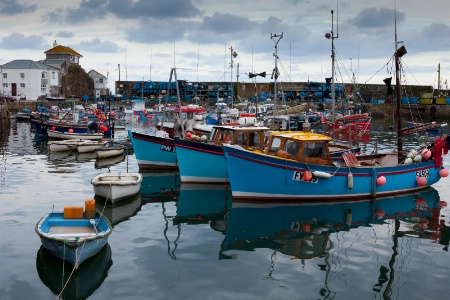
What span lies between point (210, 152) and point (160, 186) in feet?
11.2

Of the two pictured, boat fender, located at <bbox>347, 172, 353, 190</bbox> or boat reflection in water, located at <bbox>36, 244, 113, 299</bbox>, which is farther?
boat fender, located at <bbox>347, 172, 353, 190</bbox>

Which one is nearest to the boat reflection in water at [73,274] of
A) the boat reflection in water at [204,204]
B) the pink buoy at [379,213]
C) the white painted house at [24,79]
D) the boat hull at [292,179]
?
the boat reflection in water at [204,204]

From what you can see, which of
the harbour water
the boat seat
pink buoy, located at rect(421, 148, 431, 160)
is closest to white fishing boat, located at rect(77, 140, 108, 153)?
the harbour water

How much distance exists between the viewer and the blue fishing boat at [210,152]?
885 inches

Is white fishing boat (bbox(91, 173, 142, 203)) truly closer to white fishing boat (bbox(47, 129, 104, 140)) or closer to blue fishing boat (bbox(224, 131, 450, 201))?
blue fishing boat (bbox(224, 131, 450, 201))

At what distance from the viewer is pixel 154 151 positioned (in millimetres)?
27672

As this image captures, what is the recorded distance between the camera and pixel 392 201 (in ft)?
68.2

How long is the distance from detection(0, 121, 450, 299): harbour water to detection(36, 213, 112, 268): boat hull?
13.7 inches

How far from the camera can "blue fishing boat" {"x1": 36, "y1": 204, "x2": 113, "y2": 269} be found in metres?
11.9

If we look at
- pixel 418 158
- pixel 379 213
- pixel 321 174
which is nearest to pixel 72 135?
pixel 321 174

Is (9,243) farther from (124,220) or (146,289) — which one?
(146,289)

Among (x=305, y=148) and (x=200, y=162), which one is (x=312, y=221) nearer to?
(x=305, y=148)

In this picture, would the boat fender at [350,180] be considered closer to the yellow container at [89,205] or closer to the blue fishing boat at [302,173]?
the blue fishing boat at [302,173]

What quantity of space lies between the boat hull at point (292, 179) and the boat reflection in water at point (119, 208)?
415 cm
